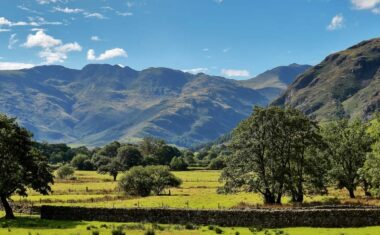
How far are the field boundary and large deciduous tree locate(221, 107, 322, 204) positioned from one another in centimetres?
1638

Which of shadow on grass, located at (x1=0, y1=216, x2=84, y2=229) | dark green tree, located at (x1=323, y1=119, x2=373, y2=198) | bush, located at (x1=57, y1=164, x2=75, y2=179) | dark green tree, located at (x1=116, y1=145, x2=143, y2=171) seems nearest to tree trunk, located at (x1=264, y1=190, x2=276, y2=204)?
dark green tree, located at (x1=323, y1=119, x2=373, y2=198)

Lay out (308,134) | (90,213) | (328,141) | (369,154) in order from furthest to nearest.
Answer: (328,141)
(308,134)
(369,154)
(90,213)

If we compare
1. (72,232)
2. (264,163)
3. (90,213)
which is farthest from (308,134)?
(72,232)

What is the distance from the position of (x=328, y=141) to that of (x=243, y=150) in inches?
665

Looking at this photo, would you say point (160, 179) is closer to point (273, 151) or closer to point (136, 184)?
point (136, 184)

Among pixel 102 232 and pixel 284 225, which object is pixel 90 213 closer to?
pixel 102 232

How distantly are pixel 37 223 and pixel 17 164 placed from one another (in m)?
9.06

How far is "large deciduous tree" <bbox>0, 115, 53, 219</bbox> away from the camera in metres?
61.0

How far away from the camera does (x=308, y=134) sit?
72.9 metres

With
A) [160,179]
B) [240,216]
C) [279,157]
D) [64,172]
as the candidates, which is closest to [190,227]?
[240,216]

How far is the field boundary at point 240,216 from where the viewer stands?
5266cm

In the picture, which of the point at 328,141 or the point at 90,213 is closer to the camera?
the point at 90,213

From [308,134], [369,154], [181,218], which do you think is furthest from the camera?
[308,134]

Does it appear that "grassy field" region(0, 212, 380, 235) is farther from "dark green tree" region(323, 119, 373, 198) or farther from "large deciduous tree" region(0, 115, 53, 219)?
"dark green tree" region(323, 119, 373, 198)
